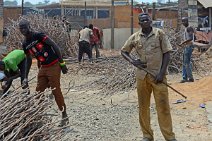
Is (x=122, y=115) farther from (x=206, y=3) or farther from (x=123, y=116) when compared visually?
(x=206, y=3)

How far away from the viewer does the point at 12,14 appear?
97.3 ft

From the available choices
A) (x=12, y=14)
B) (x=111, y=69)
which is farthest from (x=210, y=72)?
(x=12, y=14)

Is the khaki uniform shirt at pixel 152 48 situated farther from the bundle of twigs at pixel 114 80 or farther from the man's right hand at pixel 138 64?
the bundle of twigs at pixel 114 80

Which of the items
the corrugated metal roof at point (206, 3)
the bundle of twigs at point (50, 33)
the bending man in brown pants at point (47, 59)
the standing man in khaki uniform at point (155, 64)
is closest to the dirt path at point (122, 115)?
the bending man in brown pants at point (47, 59)

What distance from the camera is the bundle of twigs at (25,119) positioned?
4.55 meters

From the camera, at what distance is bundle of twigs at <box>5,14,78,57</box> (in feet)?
63.8

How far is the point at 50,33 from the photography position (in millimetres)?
19375

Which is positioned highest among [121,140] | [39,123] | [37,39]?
[37,39]

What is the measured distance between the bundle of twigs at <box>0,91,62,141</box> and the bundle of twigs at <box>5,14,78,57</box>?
14.1 metres

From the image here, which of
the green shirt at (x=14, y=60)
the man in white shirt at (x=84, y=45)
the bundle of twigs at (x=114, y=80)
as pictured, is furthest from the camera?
the man in white shirt at (x=84, y=45)

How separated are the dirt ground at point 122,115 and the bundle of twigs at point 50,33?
7652 mm

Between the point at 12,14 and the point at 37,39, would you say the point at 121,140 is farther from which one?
the point at 12,14

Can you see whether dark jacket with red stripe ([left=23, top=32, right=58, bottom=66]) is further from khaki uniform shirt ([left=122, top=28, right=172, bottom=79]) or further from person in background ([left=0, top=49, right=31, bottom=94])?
khaki uniform shirt ([left=122, top=28, right=172, bottom=79])

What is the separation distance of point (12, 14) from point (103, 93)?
64.9 feet
